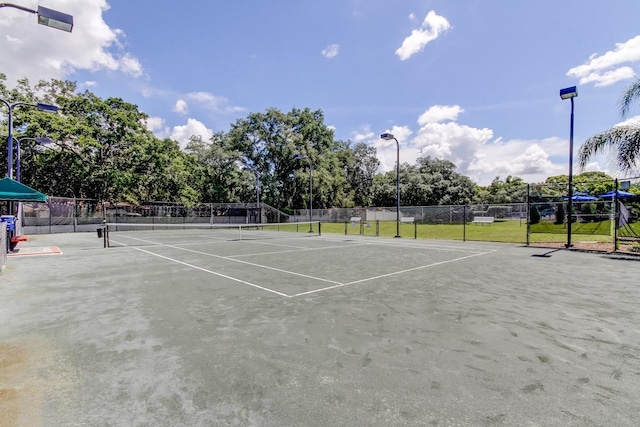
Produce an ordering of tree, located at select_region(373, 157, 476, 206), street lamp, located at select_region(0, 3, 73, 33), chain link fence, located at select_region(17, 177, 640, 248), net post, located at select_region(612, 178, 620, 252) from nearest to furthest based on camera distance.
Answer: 1. street lamp, located at select_region(0, 3, 73, 33)
2. net post, located at select_region(612, 178, 620, 252)
3. chain link fence, located at select_region(17, 177, 640, 248)
4. tree, located at select_region(373, 157, 476, 206)

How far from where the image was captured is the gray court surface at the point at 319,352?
276 cm

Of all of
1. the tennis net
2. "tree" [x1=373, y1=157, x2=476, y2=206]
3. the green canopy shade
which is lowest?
the tennis net

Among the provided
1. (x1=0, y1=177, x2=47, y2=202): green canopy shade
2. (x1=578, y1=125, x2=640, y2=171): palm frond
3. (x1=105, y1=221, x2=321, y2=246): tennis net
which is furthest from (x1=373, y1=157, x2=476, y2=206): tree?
(x1=0, y1=177, x2=47, y2=202): green canopy shade

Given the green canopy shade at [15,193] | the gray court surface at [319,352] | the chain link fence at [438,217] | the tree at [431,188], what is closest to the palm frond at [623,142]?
the chain link fence at [438,217]

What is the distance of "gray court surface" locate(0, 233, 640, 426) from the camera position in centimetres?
276

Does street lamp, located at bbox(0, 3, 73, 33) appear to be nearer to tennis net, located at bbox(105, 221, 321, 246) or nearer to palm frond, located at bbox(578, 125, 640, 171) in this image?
tennis net, located at bbox(105, 221, 321, 246)

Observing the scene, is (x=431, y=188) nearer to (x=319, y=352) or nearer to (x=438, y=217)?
(x=438, y=217)

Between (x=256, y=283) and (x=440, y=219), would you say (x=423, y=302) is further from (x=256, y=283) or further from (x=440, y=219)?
(x=440, y=219)

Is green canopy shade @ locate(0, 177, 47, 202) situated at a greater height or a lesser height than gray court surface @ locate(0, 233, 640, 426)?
greater

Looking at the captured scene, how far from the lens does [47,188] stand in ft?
113

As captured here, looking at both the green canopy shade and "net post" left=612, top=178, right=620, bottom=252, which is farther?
"net post" left=612, top=178, right=620, bottom=252

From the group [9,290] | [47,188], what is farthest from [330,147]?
[9,290]

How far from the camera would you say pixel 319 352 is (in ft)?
12.9

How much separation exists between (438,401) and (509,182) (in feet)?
344
